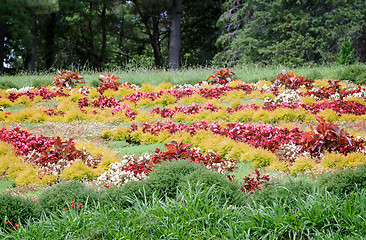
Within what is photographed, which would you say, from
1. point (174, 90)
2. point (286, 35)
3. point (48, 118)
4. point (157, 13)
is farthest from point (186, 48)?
point (48, 118)

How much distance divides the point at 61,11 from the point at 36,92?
1540 centimetres

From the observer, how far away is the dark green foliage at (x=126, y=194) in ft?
11.8

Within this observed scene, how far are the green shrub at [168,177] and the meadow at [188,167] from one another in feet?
0.04

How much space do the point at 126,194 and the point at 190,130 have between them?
2.59 m

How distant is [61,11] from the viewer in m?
23.7

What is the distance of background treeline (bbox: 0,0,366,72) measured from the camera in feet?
61.5

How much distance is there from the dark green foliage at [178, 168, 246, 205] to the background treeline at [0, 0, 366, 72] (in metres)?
13.5

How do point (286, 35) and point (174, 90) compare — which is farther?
point (286, 35)

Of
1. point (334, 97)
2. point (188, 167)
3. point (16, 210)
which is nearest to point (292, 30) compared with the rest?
point (334, 97)

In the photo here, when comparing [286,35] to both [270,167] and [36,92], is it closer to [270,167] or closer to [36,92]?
[36,92]

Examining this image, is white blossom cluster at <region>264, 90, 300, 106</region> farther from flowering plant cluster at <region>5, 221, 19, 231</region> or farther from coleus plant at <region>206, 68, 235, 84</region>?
flowering plant cluster at <region>5, 221, 19, 231</region>

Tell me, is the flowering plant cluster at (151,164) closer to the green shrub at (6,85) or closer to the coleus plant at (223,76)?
the coleus plant at (223,76)

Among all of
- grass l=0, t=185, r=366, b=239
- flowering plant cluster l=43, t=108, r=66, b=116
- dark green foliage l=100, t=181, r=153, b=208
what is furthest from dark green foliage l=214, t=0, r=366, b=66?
grass l=0, t=185, r=366, b=239

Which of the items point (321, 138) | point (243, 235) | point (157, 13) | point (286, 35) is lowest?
point (243, 235)
